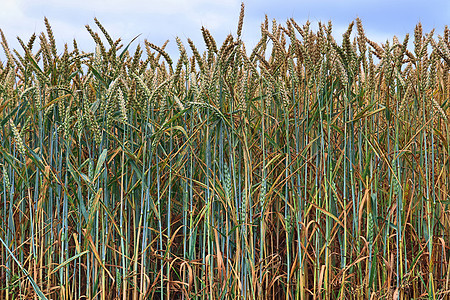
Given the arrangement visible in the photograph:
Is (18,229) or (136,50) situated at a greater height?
(136,50)

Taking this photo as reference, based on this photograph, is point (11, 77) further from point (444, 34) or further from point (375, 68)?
point (444, 34)

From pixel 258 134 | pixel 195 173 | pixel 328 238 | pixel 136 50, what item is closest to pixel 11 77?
pixel 136 50

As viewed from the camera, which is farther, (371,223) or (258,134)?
(258,134)

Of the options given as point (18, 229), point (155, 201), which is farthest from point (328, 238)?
point (18, 229)

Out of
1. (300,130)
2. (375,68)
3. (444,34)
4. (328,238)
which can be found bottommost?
(328,238)

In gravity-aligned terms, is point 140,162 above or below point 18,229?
above

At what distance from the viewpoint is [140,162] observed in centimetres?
163

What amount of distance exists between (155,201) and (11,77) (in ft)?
2.51

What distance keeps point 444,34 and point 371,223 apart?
2.68 feet

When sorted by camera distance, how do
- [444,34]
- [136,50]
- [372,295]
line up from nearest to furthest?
[372,295] → [136,50] → [444,34]

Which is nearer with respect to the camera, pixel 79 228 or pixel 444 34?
pixel 79 228

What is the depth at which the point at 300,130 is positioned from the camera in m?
1.85

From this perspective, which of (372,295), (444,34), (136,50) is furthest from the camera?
(444,34)

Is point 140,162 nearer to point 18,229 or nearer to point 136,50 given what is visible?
point 136,50
